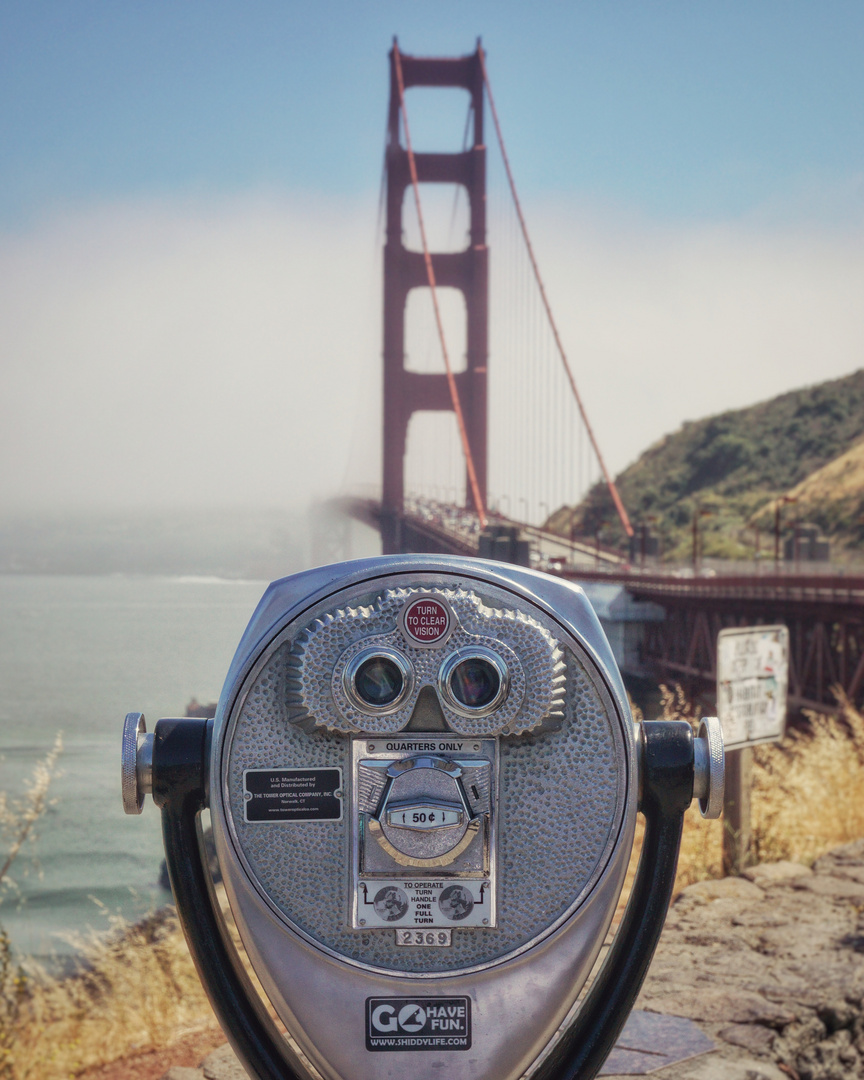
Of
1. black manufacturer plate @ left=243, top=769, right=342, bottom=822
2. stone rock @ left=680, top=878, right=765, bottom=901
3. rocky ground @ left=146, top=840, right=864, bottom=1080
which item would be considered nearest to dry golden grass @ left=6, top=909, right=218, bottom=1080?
rocky ground @ left=146, top=840, right=864, bottom=1080

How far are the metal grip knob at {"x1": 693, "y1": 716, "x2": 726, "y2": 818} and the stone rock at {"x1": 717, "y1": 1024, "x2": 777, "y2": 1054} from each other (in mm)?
1224

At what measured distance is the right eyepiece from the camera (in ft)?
4.39

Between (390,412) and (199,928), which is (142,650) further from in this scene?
(199,928)

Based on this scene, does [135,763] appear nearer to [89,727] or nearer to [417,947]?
[417,947]

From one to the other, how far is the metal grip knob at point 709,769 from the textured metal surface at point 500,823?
12cm

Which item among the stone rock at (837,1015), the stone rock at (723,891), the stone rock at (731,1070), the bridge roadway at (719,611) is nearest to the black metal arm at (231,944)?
the stone rock at (731,1070)

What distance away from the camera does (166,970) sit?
387 centimetres

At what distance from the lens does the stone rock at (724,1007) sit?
8.17ft

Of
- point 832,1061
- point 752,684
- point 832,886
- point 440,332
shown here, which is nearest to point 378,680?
point 832,1061

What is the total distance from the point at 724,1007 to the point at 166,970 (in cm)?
212

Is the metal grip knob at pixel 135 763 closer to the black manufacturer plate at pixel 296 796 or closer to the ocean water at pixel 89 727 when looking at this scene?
the black manufacturer plate at pixel 296 796

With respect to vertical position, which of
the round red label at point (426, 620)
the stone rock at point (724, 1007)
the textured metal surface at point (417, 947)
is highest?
the round red label at point (426, 620)

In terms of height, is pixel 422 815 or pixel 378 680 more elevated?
pixel 378 680

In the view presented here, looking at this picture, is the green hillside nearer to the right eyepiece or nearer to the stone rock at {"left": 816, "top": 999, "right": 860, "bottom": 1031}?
the stone rock at {"left": 816, "top": 999, "right": 860, "bottom": 1031}
